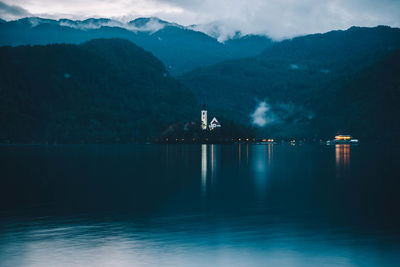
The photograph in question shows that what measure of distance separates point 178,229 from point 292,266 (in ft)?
26.6

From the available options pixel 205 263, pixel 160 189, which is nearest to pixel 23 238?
pixel 205 263

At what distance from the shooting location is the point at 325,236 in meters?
22.3

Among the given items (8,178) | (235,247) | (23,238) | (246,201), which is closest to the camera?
(235,247)

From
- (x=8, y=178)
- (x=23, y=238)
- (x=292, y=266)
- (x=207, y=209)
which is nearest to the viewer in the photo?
(x=292, y=266)

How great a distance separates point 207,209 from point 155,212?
12.7 feet

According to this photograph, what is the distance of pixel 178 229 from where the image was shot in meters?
24.0

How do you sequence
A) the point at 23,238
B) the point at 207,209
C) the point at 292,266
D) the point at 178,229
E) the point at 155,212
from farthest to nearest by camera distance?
the point at 207,209 < the point at 155,212 < the point at 178,229 < the point at 23,238 < the point at 292,266

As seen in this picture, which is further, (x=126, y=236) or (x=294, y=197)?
(x=294, y=197)

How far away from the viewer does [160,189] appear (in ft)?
145

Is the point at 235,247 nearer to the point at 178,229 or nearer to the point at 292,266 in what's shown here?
the point at 292,266

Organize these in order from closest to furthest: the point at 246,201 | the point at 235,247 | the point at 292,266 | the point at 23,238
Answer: the point at 292,266 < the point at 235,247 < the point at 23,238 < the point at 246,201

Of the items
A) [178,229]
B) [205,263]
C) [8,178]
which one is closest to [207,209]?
[178,229]

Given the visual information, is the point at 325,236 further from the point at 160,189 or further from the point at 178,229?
the point at 160,189

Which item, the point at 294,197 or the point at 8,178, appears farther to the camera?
the point at 8,178
